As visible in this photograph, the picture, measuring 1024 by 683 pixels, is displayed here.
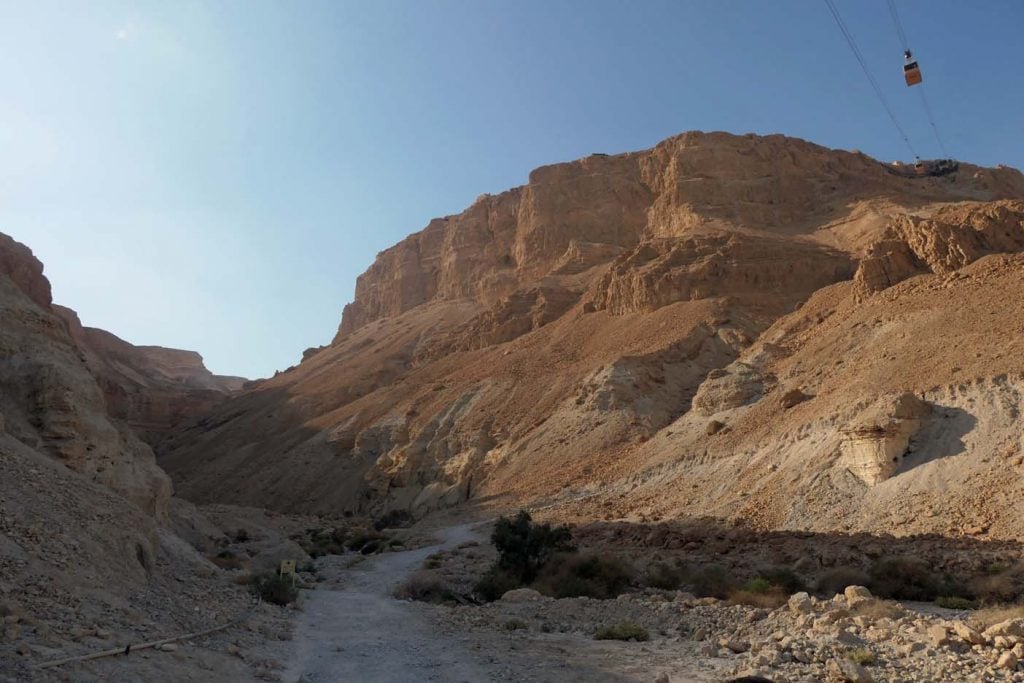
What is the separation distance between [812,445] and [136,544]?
19.8 meters

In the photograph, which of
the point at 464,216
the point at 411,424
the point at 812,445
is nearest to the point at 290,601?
the point at 812,445

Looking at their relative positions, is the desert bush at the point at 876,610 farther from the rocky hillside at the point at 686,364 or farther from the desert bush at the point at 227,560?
the desert bush at the point at 227,560

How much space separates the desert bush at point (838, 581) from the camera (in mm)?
14992

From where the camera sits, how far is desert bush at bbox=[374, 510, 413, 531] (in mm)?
38025

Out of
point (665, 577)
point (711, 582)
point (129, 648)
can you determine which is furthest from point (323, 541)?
point (129, 648)

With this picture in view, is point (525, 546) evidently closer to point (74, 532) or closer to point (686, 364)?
point (74, 532)

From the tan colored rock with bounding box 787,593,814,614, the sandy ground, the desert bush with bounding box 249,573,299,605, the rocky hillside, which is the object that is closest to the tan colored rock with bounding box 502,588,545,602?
the sandy ground

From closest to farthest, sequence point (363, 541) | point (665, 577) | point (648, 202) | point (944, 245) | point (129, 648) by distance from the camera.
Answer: point (129, 648) < point (665, 577) < point (363, 541) < point (944, 245) < point (648, 202)

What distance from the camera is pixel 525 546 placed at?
787 inches

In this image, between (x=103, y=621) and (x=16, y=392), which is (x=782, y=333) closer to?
(x=16, y=392)

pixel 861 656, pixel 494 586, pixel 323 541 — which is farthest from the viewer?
pixel 323 541

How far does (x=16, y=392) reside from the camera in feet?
63.9

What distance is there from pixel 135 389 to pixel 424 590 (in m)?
70.7

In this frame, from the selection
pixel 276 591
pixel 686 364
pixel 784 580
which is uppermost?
pixel 686 364
